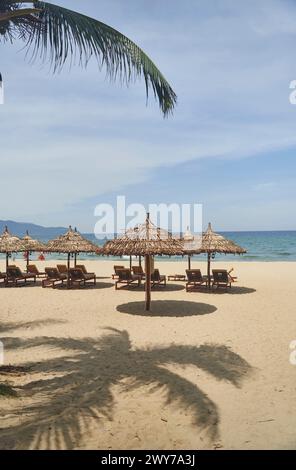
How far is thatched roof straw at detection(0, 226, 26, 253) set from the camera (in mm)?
17109

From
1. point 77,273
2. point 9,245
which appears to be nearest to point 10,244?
point 9,245

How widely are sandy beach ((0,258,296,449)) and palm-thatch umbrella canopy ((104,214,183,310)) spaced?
1.76m

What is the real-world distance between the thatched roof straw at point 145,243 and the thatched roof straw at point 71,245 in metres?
4.91

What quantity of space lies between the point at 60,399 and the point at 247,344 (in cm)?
440

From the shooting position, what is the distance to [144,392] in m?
5.67

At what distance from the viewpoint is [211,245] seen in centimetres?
1528

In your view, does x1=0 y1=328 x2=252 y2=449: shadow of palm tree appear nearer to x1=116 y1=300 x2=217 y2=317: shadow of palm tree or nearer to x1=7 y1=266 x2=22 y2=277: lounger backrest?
x1=116 y1=300 x2=217 y2=317: shadow of palm tree

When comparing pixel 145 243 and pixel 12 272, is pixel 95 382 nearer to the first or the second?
pixel 145 243

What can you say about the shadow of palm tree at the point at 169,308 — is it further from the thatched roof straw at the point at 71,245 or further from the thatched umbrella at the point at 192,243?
the thatched roof straw at the point at 71,245

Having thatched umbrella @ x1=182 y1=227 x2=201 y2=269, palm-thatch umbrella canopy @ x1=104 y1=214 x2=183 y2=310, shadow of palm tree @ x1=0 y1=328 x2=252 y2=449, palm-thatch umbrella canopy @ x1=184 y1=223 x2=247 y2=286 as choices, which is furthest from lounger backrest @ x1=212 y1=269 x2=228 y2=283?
shadow of palm tree @ x1=0 y1=328 x2=252 y2=449

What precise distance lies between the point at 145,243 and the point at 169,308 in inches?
90.6

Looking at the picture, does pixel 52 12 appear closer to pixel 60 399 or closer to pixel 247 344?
pixel 60 399
